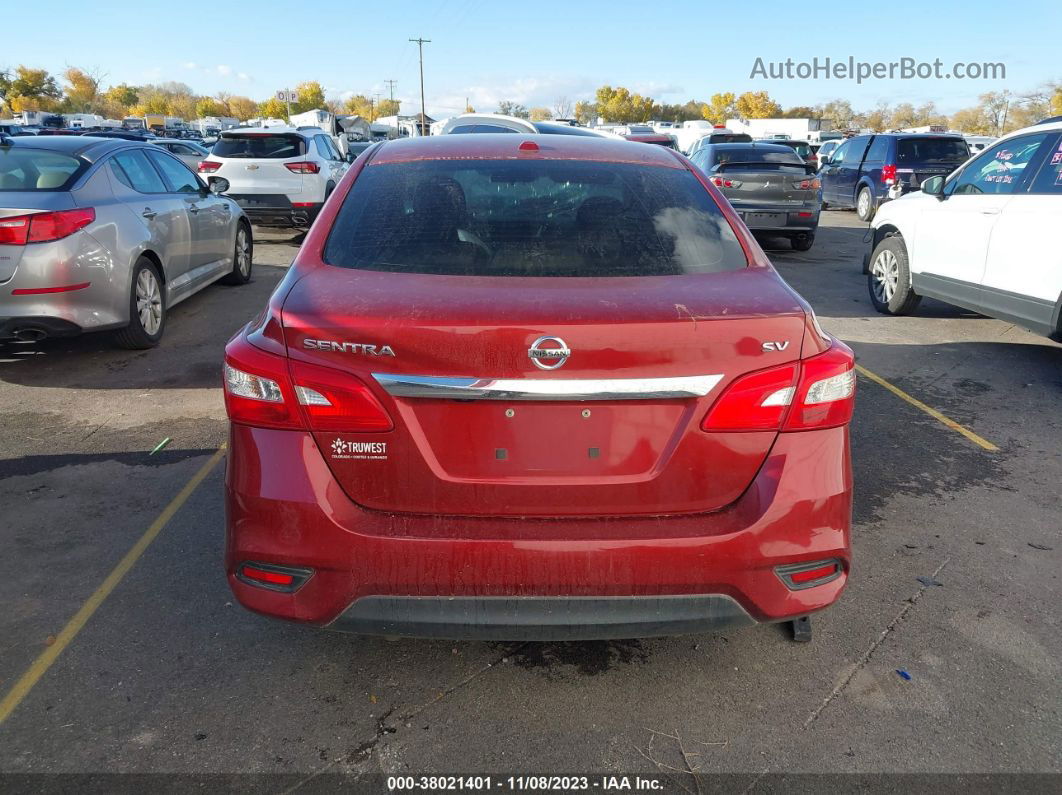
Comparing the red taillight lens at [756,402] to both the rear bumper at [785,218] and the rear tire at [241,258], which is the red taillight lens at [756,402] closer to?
the rear tire at [241,258]

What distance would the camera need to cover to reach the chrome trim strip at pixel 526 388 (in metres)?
2.20

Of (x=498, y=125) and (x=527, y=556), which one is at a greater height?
(x=498, y=125)

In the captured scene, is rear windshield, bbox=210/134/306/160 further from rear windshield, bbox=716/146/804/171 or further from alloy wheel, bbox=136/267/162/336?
rear windshield, bbox=716/146/804/171

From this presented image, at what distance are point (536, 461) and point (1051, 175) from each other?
6.00 metres

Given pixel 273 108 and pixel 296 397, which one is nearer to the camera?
pixel 296 397

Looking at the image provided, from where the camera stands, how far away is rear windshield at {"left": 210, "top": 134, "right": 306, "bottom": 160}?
12.6 meters

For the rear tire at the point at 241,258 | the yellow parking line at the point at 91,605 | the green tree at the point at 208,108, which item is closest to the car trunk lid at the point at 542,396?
the yellow parking line at the point at 91,605

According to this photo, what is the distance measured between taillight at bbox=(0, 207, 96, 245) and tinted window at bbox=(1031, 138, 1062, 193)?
7172 mm

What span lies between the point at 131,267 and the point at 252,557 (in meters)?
4.88

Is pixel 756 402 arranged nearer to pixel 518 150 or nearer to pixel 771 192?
pixel 518 150

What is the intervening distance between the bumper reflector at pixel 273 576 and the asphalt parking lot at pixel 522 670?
Result: 18.9 inches

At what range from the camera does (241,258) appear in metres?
9.66

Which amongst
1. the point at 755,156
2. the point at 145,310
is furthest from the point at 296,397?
the point at 755,156

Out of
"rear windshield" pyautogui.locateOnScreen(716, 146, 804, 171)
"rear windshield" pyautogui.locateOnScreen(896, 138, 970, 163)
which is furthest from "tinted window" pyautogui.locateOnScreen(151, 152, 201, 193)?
"rear windshield" pyautogui.locateOnScreen(896, 138, 970, 163)
